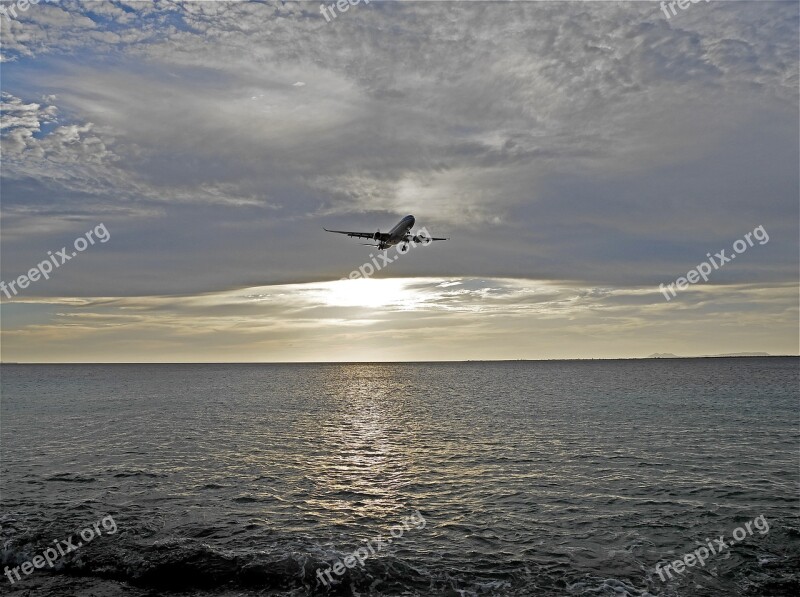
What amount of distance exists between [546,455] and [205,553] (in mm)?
34540

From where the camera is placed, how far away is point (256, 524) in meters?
32.0

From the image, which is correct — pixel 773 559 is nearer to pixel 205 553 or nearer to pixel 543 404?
pixel 205 553

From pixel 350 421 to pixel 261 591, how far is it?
6267cm

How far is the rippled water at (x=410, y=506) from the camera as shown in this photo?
81.4 ft

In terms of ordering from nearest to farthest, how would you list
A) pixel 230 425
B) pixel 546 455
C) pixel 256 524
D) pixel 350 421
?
pixel 256 524, pixel 546 455, pixel 230 425, pixel 350 421

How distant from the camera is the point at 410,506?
35875 millimetres

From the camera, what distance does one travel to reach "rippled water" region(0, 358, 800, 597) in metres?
24.8

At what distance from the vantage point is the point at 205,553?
2722cm

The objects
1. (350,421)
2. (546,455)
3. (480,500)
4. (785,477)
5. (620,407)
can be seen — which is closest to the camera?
(480,500)

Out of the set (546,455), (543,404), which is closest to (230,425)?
(546,455)

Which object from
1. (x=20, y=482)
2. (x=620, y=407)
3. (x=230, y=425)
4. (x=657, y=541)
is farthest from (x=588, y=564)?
(x=620, y=407)

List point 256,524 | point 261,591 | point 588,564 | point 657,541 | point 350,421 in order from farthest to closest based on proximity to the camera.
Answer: point 350,421 < point 256,524 < point 657,541 < point 588,564 < point 261,591

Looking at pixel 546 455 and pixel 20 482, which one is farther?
pixel 546 455

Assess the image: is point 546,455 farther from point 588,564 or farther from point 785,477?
point 588,564
